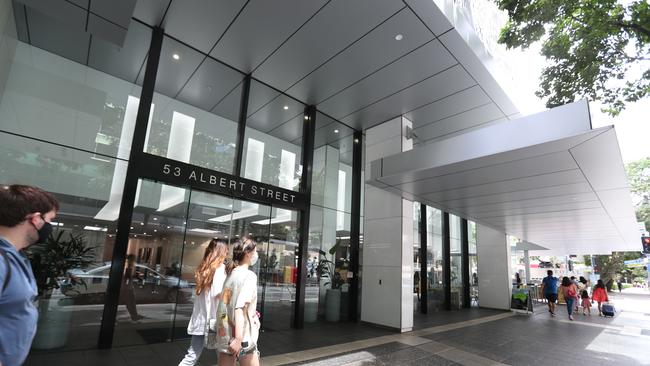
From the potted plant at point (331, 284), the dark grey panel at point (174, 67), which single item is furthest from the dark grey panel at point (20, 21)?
the potted plant at point (331, 284)

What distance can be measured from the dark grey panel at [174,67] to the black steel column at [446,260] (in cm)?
1047

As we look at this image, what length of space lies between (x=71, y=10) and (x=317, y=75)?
14.5 ft

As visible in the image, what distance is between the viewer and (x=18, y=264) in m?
1.40

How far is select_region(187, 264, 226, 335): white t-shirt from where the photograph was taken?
11.6ft

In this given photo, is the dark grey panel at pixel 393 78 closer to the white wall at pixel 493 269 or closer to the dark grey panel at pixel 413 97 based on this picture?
the dark grey panel at pixel 413 97

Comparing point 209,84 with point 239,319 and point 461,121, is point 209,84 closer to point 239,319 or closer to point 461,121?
point 239,319

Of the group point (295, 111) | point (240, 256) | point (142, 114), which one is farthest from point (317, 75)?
point (240, 256)

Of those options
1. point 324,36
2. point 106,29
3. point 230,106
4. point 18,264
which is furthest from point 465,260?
point 18,264

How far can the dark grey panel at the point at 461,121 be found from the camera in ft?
29.2

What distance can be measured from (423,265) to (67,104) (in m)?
10.6

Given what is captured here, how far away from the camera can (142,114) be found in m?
6.29

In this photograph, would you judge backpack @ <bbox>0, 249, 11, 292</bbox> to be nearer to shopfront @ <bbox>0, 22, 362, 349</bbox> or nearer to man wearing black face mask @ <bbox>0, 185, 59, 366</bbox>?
man wearing black face mask @ <bbox>0, 185, 59, 366</bbox>

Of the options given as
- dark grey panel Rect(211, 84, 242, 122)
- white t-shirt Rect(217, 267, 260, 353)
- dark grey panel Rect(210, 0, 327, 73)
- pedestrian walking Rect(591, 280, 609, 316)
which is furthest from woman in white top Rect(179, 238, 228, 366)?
pedestrian walking Rect(591, 280, 609, 316)

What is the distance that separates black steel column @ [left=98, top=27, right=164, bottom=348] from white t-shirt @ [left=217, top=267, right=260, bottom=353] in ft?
11.3
